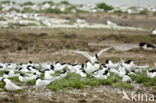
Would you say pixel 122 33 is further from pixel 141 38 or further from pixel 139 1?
pixel 139 1

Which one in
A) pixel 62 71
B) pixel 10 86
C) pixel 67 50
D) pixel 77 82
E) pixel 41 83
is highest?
pixel 10 86

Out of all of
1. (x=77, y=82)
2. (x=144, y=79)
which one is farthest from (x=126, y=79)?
(x=77, y=82)

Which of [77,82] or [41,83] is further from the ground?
[41,83]

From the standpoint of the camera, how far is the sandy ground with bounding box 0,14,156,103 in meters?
8.26

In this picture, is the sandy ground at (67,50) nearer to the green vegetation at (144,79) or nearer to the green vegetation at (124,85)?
the green vegetation at (124,85)

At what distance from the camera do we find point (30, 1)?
36375 mm

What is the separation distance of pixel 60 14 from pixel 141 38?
1124cm

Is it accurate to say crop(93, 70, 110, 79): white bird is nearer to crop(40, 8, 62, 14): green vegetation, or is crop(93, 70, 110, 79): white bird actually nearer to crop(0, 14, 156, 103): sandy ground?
Result: crop(0, 14, 156, 103): sandy ground

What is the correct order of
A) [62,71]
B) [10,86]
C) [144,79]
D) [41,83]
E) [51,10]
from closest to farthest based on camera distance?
[10,86] < [41,83] < [144,79] < [62,71] < [51,10]

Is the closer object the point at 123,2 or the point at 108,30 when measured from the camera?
the point at 108,30

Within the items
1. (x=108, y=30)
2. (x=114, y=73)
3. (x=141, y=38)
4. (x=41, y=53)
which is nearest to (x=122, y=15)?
(x=108, y=30)

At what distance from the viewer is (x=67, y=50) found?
50.4 ft

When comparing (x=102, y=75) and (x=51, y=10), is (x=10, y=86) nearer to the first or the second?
(x=102, y=75)

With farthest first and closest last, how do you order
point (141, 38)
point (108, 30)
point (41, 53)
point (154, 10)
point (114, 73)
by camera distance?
1. point (154, 10)
2. point (108, 30)
3. point (141, 38)
4. point (41, 53)
5. point (114, 73)
